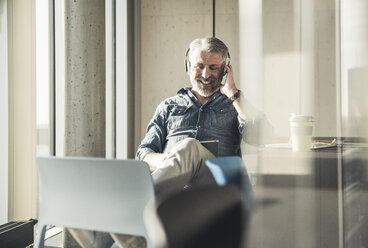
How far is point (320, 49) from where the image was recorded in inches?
24.5

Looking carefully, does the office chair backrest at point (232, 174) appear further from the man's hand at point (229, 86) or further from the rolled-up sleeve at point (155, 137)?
the man's hand at point (229, 86)

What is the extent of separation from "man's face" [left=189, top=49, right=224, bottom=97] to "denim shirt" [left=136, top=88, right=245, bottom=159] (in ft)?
0.29

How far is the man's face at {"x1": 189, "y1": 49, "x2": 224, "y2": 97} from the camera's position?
2535 mm

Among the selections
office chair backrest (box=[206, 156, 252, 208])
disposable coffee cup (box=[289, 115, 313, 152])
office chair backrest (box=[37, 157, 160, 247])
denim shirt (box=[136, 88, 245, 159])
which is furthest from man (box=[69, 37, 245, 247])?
disposable coffee cup (box=[289, 115, 313, 152])

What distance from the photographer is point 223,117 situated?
2.38 meters

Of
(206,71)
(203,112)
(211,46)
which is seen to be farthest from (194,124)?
(211,46)

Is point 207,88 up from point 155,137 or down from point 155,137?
up

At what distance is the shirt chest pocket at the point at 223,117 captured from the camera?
2.36 metres

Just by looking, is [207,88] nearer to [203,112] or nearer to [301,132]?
[203,112]

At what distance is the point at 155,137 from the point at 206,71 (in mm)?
591

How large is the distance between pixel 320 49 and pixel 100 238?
95cm

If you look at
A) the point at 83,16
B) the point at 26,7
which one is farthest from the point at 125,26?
the point at 83,16

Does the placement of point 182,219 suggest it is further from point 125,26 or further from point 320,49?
point 125,26

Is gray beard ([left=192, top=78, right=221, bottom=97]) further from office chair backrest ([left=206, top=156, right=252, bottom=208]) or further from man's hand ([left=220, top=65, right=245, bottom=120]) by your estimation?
office chair backrest ([left=206, top=156, right=252, bottom=208])
